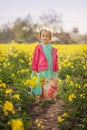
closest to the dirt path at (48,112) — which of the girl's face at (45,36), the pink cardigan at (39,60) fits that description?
the pink cardigan at (39,60)

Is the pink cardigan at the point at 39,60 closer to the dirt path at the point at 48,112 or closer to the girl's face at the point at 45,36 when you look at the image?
the girl's face at the point at 45,36

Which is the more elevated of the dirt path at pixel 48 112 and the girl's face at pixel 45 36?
the girl's face at pixel 45 36

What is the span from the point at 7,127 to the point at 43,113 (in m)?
1.77

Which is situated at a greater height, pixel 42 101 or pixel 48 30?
pixel 48 30

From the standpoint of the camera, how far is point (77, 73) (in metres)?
9.62

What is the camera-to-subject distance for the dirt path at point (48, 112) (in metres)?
5.27

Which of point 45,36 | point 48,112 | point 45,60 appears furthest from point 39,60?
point 48,112

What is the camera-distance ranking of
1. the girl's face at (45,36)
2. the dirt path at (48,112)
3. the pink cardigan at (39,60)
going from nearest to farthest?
the dirt path at (48,112) → the girl's face at (45,36) → the pink cardigan at (39,60)

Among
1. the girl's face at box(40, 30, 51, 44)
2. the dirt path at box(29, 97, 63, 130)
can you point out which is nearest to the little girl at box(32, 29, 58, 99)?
the girl's face at box(40, 30, 51, 44)

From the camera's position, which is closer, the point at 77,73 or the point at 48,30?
the point at 48,30

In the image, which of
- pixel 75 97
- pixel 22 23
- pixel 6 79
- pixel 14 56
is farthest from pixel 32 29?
pixel 75 97

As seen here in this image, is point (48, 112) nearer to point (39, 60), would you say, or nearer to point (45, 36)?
point (39, 60)

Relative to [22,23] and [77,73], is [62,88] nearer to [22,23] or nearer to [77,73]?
[77,73]

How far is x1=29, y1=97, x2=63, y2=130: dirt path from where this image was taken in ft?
17.3
